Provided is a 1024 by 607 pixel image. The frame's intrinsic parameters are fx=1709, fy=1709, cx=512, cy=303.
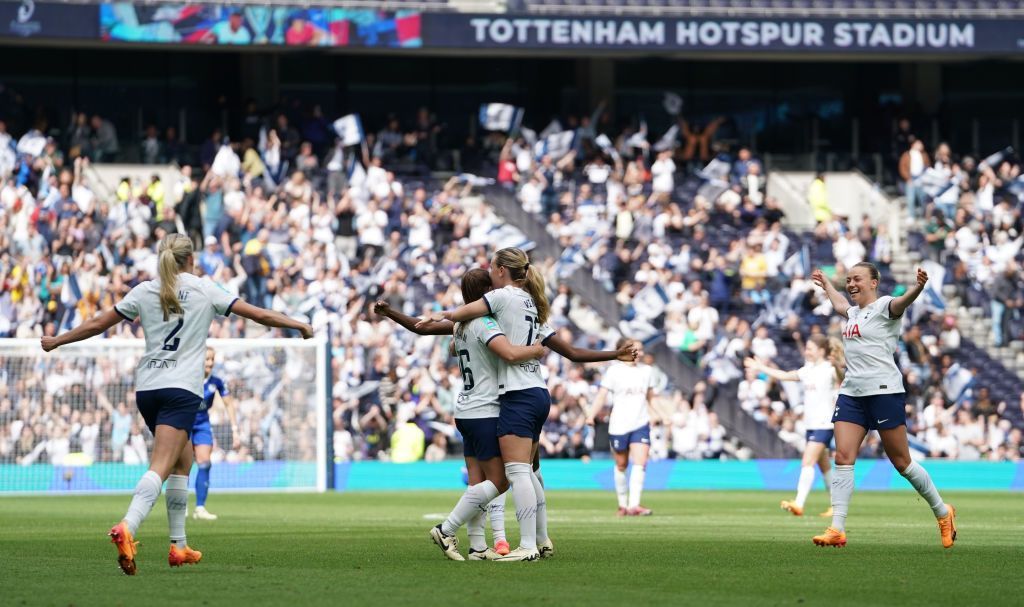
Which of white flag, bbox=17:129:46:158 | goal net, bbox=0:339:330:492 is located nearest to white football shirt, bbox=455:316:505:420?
goal net, bbox=0:339:330:492

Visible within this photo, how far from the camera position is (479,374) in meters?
11.5

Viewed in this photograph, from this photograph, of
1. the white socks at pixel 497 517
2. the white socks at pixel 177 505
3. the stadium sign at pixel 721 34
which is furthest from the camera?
the stadium sign at pixel 721 34

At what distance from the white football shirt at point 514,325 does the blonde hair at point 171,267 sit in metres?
1.98

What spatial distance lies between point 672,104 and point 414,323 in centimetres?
2850

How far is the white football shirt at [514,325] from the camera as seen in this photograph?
11.3 m

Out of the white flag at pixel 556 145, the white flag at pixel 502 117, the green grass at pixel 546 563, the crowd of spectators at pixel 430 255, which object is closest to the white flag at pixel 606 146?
the crowd of spectators at pixel 430 255

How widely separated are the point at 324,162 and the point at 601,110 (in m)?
6.37

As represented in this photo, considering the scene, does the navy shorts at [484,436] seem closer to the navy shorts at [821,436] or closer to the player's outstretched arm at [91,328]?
the player's outstretched arm at [91,328]

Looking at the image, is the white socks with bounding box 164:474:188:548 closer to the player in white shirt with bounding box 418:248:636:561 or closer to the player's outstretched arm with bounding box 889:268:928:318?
the player in white shirt with bounding box 418:248:636:561

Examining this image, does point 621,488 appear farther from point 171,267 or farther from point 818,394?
point 171,267

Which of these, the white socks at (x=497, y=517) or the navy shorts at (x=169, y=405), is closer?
the navy shorts at (x=169, y=405)

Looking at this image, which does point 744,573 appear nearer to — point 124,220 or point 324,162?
point 124,220

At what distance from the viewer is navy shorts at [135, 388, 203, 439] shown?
10.7m

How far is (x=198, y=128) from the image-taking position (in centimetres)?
3688
